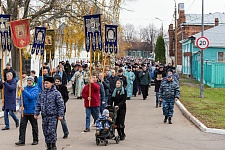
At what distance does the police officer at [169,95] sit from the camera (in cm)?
1571

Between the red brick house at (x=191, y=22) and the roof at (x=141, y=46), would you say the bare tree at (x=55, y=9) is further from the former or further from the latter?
the roof at (x=141, y=46)

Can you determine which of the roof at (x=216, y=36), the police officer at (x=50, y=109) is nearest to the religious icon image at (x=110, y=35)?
the police officer at (x=50, y=109)

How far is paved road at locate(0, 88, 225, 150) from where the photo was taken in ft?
37.4

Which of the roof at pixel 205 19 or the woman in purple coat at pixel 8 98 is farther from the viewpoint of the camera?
the roof at pixel 205 19

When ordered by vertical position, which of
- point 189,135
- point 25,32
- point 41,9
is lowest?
point 189,135

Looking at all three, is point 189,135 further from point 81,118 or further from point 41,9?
point 41,9

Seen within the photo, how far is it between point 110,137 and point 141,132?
211 centimetres

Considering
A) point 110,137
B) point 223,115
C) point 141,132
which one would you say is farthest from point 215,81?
point 110,137

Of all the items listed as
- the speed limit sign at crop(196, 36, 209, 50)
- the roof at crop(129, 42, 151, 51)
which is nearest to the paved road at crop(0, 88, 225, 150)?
the speed limit sign at crop(196, 36, 209, 50)

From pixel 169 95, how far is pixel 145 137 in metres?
3.24

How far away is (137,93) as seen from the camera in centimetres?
2931

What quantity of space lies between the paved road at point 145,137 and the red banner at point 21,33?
260 cm

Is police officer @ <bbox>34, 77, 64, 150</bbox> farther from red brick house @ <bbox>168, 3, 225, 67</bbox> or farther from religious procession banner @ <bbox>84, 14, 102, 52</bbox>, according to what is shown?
red brick house @ <bbox>168, 3, 225, 67</bbox>

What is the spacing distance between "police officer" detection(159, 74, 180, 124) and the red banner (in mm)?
4929
